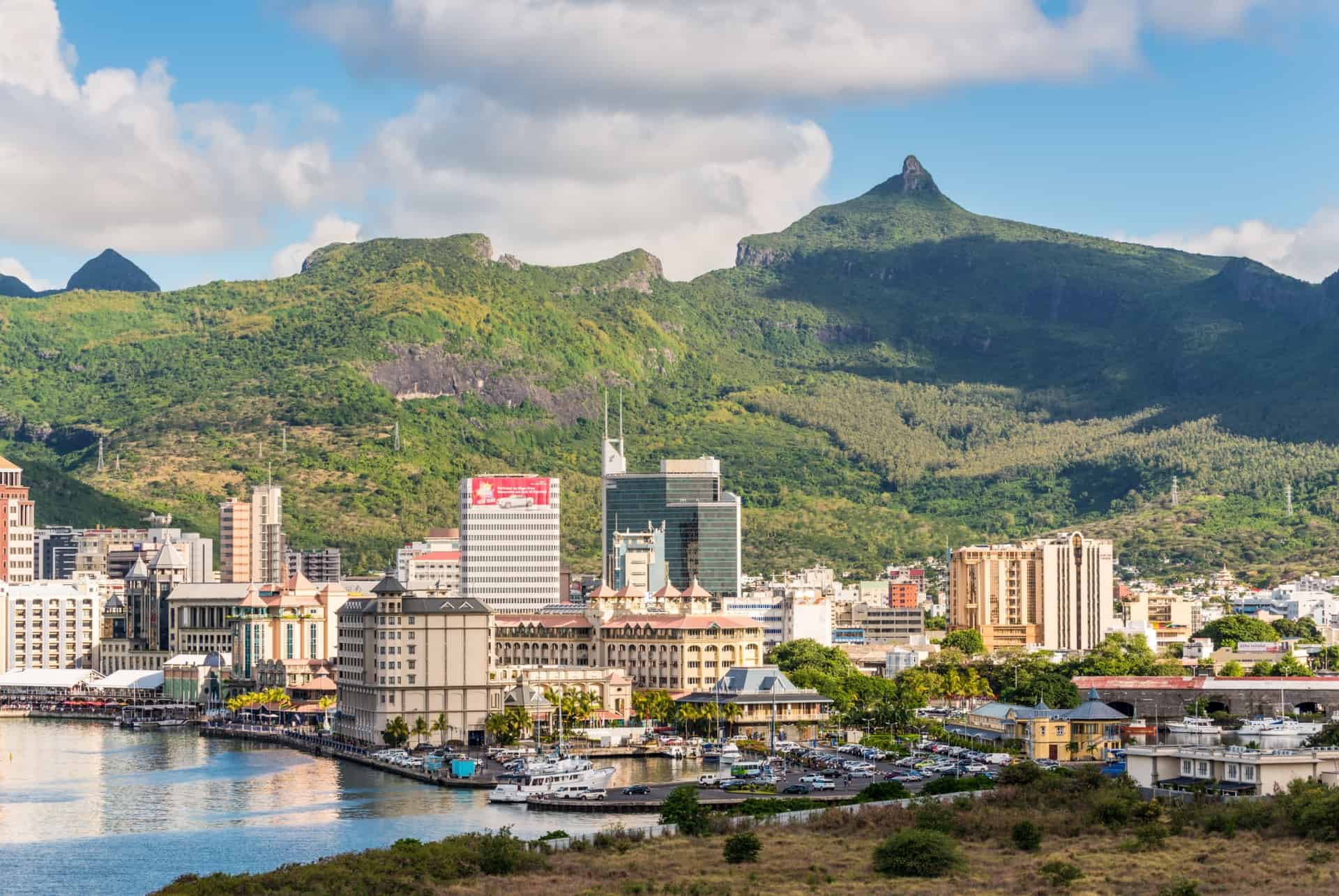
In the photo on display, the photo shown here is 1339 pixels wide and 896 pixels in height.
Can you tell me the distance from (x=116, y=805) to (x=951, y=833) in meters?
38.3

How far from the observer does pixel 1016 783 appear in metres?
82.2

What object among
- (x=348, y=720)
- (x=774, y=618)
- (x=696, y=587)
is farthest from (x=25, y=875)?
(x=774, y=618)

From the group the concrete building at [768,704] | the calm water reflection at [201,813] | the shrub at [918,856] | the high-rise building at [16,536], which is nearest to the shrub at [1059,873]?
the shrub at [918,856]

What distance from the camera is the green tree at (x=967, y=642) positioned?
174 m

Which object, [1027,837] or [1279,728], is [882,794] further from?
[1279,728]

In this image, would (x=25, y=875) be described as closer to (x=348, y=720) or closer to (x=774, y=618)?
(x=348, y=720)

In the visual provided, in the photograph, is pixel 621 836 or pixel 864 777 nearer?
pixel 621 836

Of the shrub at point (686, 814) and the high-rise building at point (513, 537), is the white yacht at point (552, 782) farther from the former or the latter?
the high-rise building at point (513, 537)

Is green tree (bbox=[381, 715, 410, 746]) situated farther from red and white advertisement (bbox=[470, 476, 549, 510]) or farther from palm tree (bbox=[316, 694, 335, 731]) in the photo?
red and white advertisement (bbox=[470, 476, 549, 510])

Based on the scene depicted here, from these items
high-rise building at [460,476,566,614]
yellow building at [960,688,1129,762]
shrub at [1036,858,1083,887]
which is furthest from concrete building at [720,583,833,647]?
shrub at [1036,858,1083,887]

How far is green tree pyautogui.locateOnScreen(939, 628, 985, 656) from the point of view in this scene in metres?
174

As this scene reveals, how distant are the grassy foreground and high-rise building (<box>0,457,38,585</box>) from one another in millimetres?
127148

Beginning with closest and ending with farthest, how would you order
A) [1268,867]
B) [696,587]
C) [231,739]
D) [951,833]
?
[1268,867]
[951,833]
[231,739]
[696,587]

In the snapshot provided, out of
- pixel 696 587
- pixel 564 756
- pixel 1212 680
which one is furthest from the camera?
pixel 696 587
